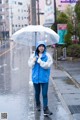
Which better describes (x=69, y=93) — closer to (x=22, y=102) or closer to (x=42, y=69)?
(x=22, y=102)

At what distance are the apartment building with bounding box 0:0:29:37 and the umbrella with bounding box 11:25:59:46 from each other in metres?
127

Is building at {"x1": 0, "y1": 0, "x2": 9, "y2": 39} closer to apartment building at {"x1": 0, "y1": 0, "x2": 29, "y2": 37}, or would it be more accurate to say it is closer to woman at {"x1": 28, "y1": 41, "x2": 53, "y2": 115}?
apartment building at {"x1": 0, "y1": 0, "x2": 29, "y2": 37}

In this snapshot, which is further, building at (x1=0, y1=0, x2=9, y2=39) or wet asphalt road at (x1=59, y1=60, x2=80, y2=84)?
building at (x1=0, y1=0, x2=9, y2=39)

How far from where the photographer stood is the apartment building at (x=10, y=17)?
143625 mm

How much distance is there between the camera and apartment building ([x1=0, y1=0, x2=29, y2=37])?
143625 millimetres

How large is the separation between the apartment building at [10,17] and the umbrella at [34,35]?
127 metres

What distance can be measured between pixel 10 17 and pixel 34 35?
132557 mm

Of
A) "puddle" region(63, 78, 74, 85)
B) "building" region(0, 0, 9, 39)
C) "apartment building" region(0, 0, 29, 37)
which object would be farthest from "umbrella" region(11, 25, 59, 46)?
"building" region(0, 0, 9, 39)

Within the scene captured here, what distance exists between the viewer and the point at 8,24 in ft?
474

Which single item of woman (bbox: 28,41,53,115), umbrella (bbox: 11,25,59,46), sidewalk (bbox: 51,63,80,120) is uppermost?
umbrella (bbox: 11,25,59,46)

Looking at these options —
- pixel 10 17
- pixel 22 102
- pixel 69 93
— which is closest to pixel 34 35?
pixel 69 93

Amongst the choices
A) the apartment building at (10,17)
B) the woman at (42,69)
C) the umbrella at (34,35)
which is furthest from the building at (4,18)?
the woman at (42,69)

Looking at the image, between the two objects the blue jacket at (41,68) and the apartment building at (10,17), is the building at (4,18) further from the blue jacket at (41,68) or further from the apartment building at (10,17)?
the blue jacket at (41,68)

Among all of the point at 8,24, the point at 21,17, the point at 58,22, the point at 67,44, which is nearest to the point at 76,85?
the point at 67,44
